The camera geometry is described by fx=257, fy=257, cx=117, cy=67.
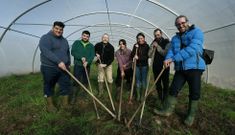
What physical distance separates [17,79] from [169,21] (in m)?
5.49

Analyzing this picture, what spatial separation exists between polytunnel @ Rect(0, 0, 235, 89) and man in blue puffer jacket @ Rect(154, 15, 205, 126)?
198 cm

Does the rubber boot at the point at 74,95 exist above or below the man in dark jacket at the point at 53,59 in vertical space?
below

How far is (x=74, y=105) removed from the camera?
5520 mm

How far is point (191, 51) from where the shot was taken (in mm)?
4082

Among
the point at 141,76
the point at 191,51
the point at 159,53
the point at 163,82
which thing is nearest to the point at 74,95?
the point at 141,76

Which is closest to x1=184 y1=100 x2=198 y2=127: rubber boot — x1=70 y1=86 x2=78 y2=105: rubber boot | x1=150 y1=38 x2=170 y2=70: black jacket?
x1=150 y1=38 x2=170 y2=70: black jacket

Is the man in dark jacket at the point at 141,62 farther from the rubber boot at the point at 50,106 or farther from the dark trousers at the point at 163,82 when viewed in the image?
the rubber boot at the point at 50,106

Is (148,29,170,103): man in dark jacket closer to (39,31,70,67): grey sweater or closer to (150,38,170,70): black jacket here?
(150,38,170,70): black jacket

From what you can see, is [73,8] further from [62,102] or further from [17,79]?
[62,102]

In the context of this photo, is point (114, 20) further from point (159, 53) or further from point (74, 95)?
point (159, 53)

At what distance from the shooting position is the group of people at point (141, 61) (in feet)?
Result: 13.8

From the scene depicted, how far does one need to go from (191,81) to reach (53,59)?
8.28ft

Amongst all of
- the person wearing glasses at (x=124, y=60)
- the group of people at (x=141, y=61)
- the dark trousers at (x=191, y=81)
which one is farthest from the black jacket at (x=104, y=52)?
the dark trousers at (x=191, y=81)

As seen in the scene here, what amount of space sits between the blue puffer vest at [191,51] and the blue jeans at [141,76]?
144 centimetres
